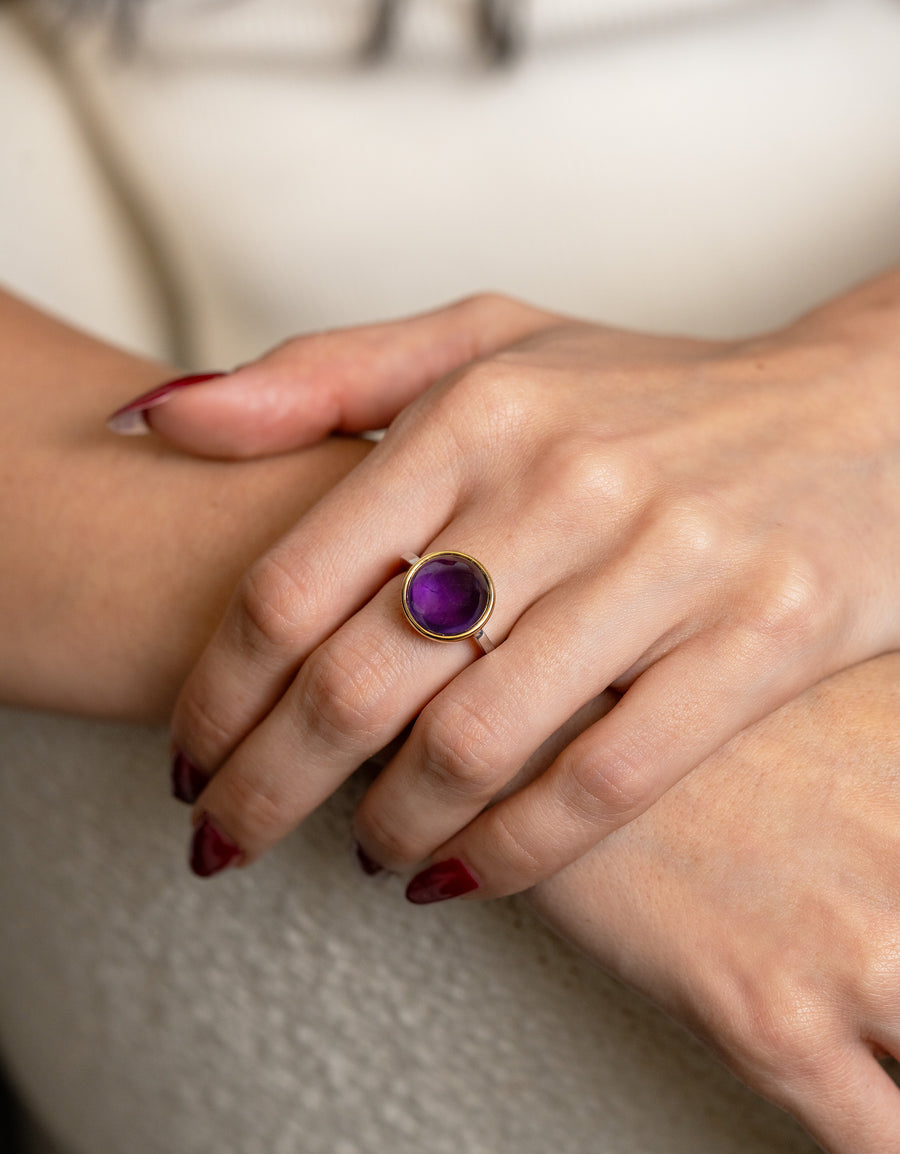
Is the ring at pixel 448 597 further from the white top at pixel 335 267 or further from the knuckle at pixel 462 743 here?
the white top at pixel 335 267

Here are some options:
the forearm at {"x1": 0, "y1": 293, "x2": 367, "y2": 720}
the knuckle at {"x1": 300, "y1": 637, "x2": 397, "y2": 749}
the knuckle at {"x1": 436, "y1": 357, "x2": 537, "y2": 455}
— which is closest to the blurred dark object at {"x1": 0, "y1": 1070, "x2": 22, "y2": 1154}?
the forearm at {"x1": 0, "y1": 293, "x2": 367, "y2": 720}

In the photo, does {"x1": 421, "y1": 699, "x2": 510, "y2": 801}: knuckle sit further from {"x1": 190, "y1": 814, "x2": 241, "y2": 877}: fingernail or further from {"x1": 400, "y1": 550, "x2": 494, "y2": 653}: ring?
{"x1": 190, "y1": 814, "x2": 241, "y2": 877}: fingernail

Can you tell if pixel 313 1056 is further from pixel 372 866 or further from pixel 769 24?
pixel 769 24

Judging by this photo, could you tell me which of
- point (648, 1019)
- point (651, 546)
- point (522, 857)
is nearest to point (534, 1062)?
point (648, 1019)

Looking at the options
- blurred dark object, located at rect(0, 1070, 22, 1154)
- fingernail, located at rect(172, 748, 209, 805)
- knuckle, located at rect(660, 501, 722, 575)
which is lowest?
blurred dark object, located at rect(0, 1070, 22, 1154)

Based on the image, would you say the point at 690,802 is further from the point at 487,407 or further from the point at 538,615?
the point at 487,407

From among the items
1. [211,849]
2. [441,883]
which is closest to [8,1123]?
[211,849]

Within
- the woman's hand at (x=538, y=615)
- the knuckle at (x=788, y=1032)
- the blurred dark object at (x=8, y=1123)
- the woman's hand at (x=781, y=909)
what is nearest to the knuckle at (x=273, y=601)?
the woman's hand at (x=538, y=615)
